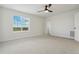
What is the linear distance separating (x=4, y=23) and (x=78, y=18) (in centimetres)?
147

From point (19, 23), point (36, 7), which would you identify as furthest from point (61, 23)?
point (19, 23)

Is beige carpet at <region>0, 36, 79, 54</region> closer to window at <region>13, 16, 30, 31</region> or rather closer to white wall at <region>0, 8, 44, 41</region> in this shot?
white wall at <region>0, 8, 44, 41</region>

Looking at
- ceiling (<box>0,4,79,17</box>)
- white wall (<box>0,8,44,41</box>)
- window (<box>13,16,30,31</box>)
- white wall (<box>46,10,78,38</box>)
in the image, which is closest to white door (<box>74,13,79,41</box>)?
white wall (<box>46,10,78,38</box>)

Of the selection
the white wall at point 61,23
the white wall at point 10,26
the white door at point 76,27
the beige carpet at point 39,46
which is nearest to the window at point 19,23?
the white wall at point 10,26

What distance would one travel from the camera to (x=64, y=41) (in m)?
2.03

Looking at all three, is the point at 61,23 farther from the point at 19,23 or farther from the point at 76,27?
the point at 19,23

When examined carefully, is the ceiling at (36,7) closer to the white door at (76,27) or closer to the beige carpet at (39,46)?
the white door at (76,27)

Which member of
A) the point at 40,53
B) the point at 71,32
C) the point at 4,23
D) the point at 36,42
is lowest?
the point at 40,53

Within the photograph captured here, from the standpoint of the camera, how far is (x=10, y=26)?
6.12 ft

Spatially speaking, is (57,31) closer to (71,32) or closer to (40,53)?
(71,32)

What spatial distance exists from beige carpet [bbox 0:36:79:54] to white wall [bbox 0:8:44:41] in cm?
11

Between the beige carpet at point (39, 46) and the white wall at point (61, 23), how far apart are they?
0.14m

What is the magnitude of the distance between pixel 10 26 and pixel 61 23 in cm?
107

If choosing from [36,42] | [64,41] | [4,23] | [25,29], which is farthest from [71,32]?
[4,23]
